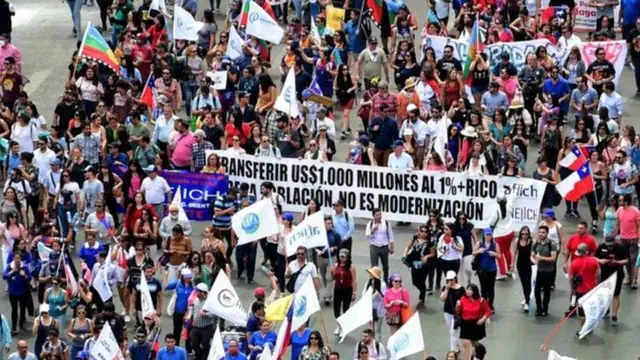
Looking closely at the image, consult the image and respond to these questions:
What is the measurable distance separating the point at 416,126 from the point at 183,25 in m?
6.46

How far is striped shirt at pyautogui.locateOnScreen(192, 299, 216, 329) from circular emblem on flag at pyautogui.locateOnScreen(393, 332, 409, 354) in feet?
9.38

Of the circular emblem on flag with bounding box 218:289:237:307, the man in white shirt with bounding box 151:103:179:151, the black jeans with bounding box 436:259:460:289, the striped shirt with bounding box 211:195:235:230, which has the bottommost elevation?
the circular emblem on flag with bounding box 218:289:237:307

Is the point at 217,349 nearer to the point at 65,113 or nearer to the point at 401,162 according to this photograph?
the point at 401,162

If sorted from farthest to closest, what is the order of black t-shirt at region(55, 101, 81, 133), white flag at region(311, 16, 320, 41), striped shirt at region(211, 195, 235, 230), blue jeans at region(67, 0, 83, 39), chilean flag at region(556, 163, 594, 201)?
blue jeans at region(67, 0, 83, 39), white flag at region(311, 16, 320, 41), black t-shirt at region(55, 101, 81, 133), chilean flag at region(556, 163, 594, 201), striped shirt at region(211, 195, 235, 230)

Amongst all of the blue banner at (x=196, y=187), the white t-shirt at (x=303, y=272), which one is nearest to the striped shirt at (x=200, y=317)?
the white t-shirt at (x=303, y=272)

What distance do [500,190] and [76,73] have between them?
8875 millimetres

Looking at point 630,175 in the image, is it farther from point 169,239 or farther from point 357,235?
point 169,239

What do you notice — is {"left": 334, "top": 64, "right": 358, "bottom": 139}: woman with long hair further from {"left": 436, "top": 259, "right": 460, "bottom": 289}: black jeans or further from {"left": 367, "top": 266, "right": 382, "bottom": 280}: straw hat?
{"left": 367, "top": 266, "right": 382, "bottom": 280}: straw hat

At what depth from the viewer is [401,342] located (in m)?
32.3

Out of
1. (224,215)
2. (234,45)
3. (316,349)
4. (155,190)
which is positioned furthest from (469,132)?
(316,349)

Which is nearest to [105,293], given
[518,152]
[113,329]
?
[113,329]

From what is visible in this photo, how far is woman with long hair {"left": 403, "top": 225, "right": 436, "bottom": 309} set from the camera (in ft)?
115

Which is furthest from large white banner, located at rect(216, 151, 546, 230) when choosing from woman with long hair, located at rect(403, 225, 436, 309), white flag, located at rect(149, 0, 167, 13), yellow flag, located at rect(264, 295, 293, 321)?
white flag, located at rect(149, 0, 167, 13)

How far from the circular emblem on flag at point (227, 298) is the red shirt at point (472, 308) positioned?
3.29 metres
